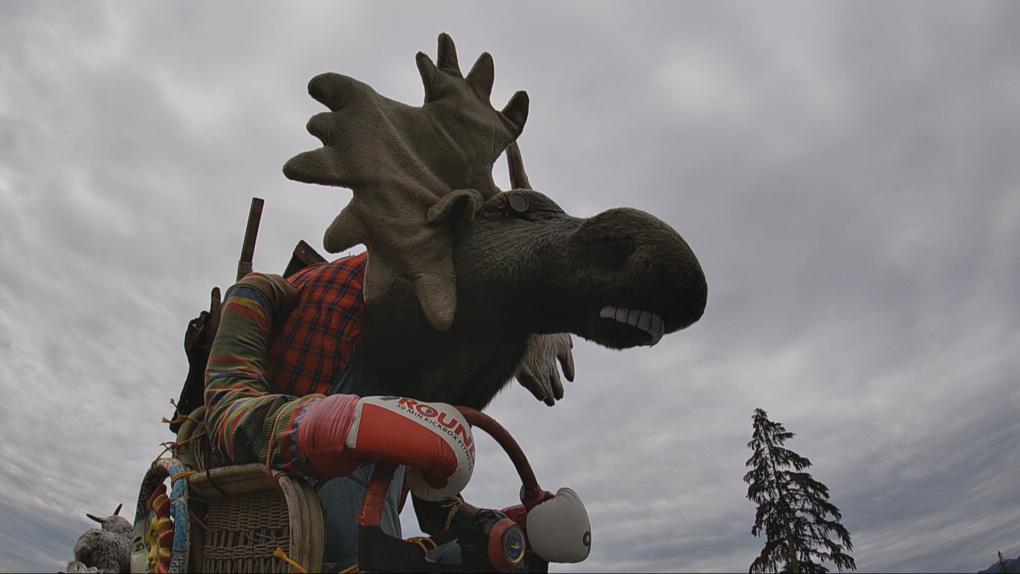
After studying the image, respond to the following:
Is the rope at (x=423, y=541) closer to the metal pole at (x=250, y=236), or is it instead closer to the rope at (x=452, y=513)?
the rope at (x=452, y=513)

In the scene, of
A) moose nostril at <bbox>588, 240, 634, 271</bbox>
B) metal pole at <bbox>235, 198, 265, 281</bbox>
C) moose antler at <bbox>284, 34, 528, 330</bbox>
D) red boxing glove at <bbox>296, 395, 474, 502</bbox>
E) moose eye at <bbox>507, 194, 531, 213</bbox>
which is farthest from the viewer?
metal pole at <bbox>235, 198, 265, 281</bbox>

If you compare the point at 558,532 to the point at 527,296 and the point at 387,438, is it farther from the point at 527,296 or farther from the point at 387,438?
the point at 527,296

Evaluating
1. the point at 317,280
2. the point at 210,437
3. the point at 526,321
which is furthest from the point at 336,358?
the point at 526,321

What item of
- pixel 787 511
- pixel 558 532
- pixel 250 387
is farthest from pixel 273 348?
pixel 787 511

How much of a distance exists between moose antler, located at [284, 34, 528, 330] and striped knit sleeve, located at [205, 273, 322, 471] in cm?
32

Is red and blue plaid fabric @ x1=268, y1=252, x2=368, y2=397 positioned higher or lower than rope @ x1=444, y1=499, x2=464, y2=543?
higher

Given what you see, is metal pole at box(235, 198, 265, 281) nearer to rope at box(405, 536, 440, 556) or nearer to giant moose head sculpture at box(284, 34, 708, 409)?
giant moose head sculpture at box(284, 34, 708, 409)

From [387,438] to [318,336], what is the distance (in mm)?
821

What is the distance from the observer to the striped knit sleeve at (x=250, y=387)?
144 cm

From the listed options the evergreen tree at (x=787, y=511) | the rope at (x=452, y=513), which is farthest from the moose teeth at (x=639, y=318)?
the evergreen tree at (x=787, y=511)

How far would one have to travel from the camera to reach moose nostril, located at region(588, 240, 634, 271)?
5.43 ft

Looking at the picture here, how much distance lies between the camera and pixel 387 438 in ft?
4.22

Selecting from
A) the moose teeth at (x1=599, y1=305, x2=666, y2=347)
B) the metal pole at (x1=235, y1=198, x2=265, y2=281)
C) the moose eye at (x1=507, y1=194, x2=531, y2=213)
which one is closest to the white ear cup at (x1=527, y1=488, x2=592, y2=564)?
the moose teeth at (x1=599, y1=305, x2=666, y2=347)

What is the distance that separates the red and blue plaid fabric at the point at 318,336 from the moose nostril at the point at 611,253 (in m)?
0.82
